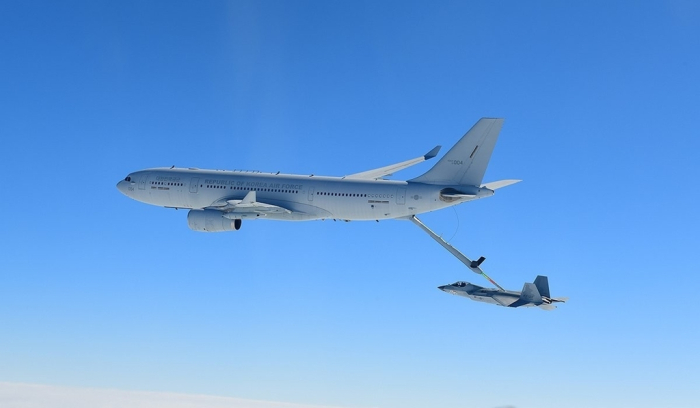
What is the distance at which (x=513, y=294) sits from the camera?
72.6 m

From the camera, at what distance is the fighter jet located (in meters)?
69.7

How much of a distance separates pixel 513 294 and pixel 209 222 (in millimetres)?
32849

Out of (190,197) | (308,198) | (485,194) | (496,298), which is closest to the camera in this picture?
(485,194)

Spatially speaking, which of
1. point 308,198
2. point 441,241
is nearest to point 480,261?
point 441,241

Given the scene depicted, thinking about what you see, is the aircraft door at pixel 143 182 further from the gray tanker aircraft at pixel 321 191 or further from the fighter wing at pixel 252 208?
the fighter wing at pixel 252 208

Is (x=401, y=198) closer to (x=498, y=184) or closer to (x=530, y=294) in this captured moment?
(x=498, y=184)

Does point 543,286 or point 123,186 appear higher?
point 123,186

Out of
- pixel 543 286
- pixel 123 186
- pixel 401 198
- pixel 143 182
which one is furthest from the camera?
pixel 123 186

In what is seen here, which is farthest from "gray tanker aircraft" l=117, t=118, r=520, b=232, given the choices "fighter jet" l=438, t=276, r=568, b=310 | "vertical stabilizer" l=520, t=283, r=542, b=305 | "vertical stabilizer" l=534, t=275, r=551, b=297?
"vertical stabilizer" l=534, t=275, r=551, b=297

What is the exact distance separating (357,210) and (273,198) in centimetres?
882

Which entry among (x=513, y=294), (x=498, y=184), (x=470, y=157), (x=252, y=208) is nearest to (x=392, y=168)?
(x=470, y=157)

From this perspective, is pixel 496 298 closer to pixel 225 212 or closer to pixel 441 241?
pixel 441 241

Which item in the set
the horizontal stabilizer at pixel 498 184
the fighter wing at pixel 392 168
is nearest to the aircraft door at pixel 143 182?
the fighter wing at pixel 392 168

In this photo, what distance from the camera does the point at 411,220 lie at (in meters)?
64.2
